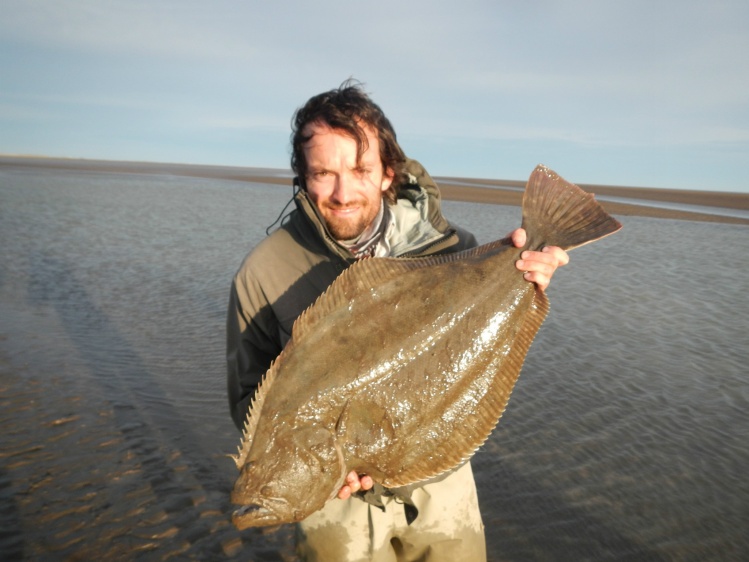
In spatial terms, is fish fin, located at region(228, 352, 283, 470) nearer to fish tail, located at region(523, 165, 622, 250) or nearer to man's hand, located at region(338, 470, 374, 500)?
man's hand, located at region(338, 470, 374, 500)

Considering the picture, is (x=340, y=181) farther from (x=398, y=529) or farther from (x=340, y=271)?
(x=398, y=529)

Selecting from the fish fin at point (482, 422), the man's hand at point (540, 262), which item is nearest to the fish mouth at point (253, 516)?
the fish fin at point (482, 422)

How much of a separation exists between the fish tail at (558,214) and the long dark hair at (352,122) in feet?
2.75

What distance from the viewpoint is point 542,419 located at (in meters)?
5.65

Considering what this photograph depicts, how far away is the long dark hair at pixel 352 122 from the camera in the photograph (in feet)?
9.49

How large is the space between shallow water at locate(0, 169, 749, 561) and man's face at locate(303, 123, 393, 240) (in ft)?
8.45

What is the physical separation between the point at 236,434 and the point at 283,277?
2925 mm

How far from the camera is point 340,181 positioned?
2.82m

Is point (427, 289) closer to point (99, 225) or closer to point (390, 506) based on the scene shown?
point (390, 506)

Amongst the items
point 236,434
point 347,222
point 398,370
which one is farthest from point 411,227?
point 236,434

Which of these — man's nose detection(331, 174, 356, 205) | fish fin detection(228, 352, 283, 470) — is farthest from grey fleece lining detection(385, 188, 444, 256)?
fish fin detection(228, 352, 283, 470)

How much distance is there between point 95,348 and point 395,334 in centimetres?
608

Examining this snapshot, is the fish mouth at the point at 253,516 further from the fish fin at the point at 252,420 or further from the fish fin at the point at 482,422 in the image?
the fish fin at the point at 482,422

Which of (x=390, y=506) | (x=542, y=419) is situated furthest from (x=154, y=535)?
(x=542, y=419)
